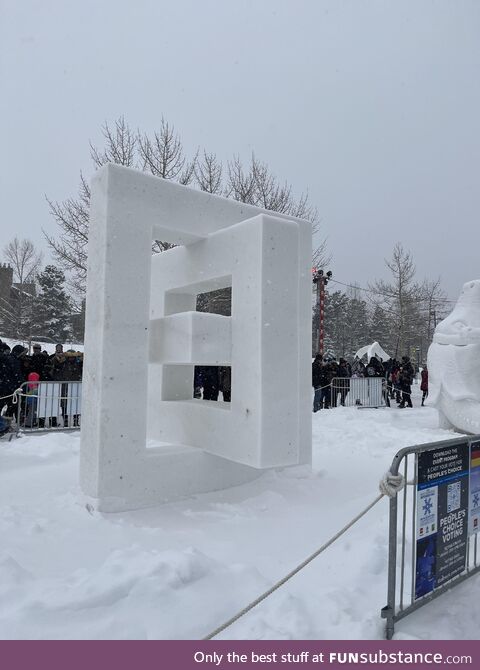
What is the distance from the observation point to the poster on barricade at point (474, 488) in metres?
3.96

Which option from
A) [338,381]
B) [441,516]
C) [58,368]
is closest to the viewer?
[441,516]

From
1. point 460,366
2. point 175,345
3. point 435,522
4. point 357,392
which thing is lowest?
point 435,522

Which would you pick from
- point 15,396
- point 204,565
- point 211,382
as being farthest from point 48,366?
point 204,565

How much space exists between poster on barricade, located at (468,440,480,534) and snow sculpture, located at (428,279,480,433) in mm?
7255

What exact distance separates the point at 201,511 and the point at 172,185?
4.01m

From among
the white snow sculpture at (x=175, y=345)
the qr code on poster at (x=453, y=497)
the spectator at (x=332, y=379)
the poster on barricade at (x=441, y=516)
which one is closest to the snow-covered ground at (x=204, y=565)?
the poster on barricade at (x=441, y=516)

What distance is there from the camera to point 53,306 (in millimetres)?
42406

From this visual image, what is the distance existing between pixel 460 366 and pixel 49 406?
9.11 meters

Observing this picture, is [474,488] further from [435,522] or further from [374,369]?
[374,369]

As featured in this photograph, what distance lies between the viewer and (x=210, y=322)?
597cm

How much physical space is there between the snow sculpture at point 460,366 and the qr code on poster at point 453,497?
7613 mm

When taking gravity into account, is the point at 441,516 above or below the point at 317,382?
below

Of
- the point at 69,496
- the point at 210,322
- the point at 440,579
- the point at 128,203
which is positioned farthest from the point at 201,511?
the point at 128,203

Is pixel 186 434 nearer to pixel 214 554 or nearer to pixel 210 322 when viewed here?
pixel 210 322
